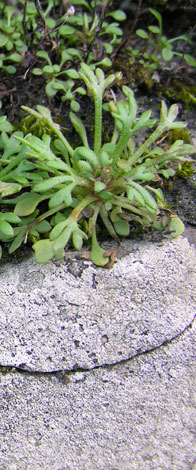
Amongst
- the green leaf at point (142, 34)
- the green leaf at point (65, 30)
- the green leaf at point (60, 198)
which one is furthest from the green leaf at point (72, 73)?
the green leaf at point (60, 198)

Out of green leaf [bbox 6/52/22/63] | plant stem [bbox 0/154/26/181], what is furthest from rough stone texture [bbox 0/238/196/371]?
green leaf [bbox 6/52/22/63]

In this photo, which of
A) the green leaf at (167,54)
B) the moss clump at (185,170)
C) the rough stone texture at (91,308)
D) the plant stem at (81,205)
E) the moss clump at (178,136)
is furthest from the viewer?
the green leaf at (167,54)

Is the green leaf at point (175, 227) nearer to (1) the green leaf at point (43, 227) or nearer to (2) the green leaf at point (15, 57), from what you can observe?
(1) the green leaf at point (43, 227)

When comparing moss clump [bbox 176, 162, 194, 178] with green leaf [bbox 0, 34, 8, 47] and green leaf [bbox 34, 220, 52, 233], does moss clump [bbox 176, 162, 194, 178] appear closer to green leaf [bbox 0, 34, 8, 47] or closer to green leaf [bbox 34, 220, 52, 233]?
green leaf [bbox 34, 220, 52, 233]

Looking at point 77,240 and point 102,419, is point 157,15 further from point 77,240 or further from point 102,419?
point 102,419

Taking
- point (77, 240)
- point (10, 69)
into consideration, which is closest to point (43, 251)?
point (77, 240)

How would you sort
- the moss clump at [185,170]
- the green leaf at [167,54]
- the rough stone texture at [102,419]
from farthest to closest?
1. the green leaf at [167,54]
2. the moss clump at [185,170]
3. the rough stone texture at [102,419]

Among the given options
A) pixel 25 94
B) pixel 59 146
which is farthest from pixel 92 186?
pixel 25 94
